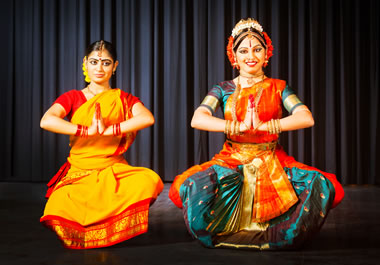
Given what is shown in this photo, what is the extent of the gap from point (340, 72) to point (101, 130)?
140 inches

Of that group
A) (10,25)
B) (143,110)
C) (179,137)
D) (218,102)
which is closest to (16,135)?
(10,25)

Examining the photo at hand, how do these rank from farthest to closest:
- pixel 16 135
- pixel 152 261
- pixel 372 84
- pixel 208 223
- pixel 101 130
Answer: pixel 16 135
pixel 372 84
pixel 101 130
pixel 208 223
pixel 152 261

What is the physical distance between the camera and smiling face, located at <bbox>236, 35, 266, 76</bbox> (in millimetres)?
2525

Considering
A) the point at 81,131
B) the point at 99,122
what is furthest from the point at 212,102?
the point at 81,131

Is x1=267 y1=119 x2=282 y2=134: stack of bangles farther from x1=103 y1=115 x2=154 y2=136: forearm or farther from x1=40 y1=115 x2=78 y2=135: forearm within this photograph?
x1=40 y1=115 x2=78 y2=135: forearm

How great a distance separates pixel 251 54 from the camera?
2.52m

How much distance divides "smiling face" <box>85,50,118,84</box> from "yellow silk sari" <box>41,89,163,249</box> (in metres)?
0.22

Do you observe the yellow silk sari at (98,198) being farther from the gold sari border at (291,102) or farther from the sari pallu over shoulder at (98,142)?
the gold sari border at (291,102)

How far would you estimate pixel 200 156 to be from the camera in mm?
5160

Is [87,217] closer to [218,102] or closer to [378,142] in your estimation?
[218,102]

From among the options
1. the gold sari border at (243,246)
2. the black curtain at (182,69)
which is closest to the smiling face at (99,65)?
the gold sari border at (243,246)

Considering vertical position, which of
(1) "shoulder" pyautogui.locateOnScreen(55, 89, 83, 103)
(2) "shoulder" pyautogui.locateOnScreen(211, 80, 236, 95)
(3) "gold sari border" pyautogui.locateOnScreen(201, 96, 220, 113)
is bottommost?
(3) "gold sari border" pyautogui.locateOnScreen(201, 96, 220, 113)

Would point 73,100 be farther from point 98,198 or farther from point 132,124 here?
point 98,198

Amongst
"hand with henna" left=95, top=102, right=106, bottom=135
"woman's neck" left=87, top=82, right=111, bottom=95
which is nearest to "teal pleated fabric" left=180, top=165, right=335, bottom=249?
"hand with henna" left=95, top=102, right=106, bottom=135
